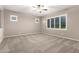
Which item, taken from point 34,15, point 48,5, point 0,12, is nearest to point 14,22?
point 0,12

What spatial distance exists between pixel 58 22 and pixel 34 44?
62cm

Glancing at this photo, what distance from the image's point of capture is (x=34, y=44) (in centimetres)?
141

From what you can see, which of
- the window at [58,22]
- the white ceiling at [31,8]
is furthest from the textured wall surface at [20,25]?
the window at [58,22]

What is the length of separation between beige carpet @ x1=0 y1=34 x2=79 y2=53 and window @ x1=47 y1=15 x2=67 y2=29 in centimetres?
23

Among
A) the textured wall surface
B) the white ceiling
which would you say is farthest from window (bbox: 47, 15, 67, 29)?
the textured wall surface

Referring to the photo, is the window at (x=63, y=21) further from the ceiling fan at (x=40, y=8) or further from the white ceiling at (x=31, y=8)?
the ceiling fan at (x=40, y=8)

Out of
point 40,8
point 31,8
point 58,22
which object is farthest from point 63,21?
point 31,8

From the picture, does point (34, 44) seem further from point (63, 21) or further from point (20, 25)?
point (63, 21)

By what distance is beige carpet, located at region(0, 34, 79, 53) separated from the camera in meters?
1.36

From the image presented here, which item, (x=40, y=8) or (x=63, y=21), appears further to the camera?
(x=63, y=21)

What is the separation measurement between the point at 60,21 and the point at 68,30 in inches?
8.9

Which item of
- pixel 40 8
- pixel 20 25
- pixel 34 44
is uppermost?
pixel 40 8
